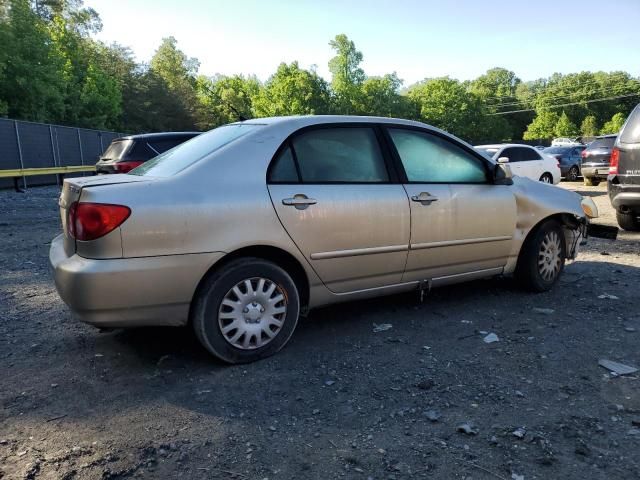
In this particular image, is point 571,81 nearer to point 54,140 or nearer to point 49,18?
point 49,18

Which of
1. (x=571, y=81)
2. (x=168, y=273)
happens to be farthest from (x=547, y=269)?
(x=571, y=81)

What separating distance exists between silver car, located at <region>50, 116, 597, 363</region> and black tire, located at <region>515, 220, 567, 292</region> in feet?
0.14

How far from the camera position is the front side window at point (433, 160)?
4.23 m

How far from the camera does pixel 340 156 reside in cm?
392

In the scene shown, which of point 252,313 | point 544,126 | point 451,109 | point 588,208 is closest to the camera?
point 252,313

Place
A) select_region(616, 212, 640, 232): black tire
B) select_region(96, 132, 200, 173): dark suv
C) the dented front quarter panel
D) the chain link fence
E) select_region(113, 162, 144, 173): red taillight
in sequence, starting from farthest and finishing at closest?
the chain link fence, select_region(96, 132, 200, 173): dark suv, select_region(113, 162, 144, 173): red taillight, select_region(616, 212, 640, 232): black tire, the dented front quarter panel

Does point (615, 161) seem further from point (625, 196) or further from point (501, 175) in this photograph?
point (501, 175)

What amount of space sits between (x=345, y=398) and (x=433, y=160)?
2.25m

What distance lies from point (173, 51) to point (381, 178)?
82.2m

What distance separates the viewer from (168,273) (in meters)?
3.14

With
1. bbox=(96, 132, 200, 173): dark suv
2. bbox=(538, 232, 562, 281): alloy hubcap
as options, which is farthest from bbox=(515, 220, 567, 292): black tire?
bbox=(96, 132, 200, 173): dark suv

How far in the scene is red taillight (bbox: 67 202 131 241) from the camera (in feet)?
9.91

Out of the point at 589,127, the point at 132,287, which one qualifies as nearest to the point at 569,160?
the point at 132,287

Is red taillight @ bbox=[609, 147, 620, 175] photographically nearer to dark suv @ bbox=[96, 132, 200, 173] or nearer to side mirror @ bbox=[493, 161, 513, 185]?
side mirror @ bbox=[493, 161, 513, 185]
